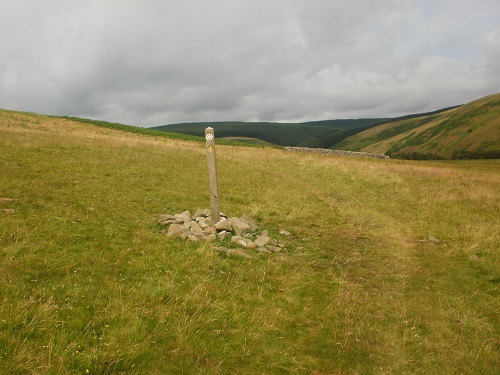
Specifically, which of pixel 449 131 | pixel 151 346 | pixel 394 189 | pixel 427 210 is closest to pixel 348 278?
pixel 151 346

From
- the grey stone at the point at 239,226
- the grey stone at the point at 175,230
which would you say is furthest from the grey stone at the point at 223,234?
the grey stone at the point at 175,230

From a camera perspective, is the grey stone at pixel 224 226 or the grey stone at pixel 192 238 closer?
the grey stone at pixel 192 238

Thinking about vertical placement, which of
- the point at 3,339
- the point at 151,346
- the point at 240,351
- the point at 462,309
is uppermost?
the point at 3,339

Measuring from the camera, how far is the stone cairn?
11102 millimetres

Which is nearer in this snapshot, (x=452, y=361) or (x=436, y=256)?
(x=452, y=361)

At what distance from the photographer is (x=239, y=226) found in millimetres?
12438

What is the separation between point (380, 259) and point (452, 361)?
5.13m

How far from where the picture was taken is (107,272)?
7.94 meters

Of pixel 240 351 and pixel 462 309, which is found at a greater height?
pixel 240 351

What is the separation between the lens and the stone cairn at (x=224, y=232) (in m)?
11.1

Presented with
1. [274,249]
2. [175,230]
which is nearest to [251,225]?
[274,249]

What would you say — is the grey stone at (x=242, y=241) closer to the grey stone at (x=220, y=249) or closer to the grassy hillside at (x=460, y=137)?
the grey stone at (x=220, y=249)

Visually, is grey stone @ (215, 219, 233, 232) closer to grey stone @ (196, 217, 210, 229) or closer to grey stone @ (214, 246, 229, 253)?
grey stone @ (196, 217, 210, 229)

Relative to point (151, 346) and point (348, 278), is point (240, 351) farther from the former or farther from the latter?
point (348, 278)
